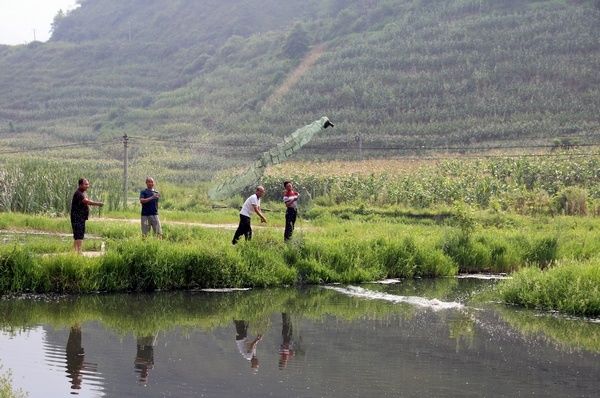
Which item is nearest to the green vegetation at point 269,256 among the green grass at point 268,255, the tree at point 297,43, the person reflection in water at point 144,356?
the green grass at point 268,255

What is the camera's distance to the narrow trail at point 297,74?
308 ft

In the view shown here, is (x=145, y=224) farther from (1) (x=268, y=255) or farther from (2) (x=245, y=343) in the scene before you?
(2) (x=245, y=343)

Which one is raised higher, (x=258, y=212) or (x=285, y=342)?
(x=258, y=212)

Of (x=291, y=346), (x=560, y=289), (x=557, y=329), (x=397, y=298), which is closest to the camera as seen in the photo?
(x=291, y=346)

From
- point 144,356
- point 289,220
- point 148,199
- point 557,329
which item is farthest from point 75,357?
point 289,220

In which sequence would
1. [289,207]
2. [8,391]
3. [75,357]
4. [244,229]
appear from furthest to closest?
[289,207] < [244,229] < [75,357] < [8,391]

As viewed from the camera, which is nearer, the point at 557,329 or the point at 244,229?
Result: the point at 557,329

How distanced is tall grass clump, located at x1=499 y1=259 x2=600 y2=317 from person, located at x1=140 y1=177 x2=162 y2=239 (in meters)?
8.63

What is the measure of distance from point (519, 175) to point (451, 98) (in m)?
38.1

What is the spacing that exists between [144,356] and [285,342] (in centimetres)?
264

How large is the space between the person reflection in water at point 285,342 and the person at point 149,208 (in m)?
5.26

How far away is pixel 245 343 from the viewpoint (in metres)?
14.8

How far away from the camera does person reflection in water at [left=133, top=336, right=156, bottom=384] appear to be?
41.2ft

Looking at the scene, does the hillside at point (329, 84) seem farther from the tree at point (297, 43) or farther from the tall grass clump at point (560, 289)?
the tall grass clump at point (560, 289)
